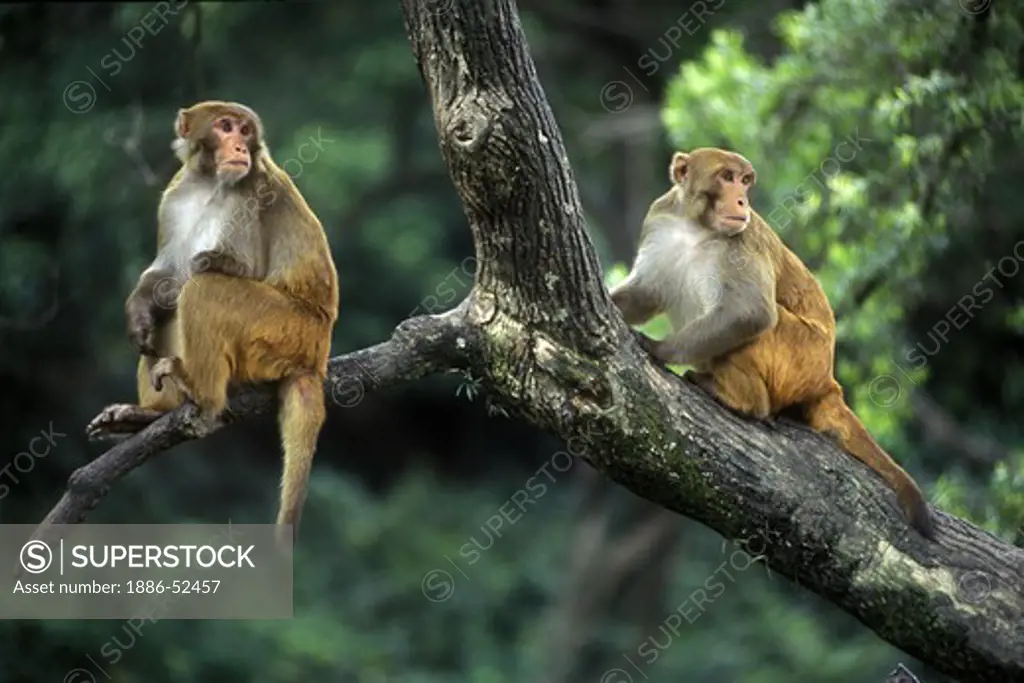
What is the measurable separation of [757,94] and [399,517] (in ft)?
26.7

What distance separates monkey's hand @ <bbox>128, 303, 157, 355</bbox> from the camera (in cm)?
590

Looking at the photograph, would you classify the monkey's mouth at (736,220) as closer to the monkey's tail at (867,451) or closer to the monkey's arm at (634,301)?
the monkey's arm at (634,301)

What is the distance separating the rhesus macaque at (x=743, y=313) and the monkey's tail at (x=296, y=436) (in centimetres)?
124

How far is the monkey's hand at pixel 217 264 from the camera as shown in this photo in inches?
228

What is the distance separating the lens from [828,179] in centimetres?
927

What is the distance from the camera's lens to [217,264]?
19.1 feet

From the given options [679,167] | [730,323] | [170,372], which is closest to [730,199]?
[679,167]

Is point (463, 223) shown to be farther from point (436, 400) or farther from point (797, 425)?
point (797, 425)

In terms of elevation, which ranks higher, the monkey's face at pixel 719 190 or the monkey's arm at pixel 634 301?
the monkey's face at pixel 719 190

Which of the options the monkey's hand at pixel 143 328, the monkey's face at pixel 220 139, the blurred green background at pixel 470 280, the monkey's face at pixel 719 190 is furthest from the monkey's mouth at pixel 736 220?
the monkey's hand at pixel 143 328

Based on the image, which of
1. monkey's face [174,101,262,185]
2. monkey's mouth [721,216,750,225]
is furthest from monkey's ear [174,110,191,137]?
monkey's mouth [721,216,750,225]

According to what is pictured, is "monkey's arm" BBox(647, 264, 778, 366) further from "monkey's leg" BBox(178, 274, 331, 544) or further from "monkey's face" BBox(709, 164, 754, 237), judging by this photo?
"monkey's leg" BBox(178, 274, 331, 544)

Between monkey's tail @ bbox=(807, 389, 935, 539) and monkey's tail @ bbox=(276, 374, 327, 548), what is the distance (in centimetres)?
191

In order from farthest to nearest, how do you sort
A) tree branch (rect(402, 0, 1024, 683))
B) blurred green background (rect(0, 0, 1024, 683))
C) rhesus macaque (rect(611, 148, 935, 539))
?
blurred green background (rect(0, 0, 1024, 683))
rhesus macaque (rect(611, 148, 935, 539))
tree branch (rect(402, 0, 1024, 683))
